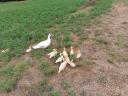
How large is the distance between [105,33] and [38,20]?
2142 mm

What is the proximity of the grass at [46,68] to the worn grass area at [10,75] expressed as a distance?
0.30 meters

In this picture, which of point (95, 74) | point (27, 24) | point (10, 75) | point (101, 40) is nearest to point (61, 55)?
point (95, 74)

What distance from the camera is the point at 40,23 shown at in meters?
7.18

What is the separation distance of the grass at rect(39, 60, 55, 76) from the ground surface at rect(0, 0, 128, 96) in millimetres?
85

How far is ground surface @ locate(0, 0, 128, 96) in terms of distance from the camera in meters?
4.36

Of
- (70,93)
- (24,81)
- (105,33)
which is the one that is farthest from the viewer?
(105,33)

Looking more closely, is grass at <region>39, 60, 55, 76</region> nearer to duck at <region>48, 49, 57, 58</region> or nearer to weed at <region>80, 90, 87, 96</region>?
duck at <region>48, 49, 57, 58</region>

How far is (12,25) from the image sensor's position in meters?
7.48

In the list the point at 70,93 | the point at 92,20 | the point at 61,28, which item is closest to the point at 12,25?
the point at 61,28

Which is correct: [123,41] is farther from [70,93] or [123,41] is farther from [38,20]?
[38,20]

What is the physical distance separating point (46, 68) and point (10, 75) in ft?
2.01

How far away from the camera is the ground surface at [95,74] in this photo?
14.3 ft

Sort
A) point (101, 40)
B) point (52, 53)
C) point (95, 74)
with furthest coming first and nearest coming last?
point (101, 40) < point (52, 53) < point (95, 74)

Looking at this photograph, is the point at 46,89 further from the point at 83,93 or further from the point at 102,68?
the point at 102,68
